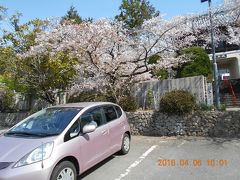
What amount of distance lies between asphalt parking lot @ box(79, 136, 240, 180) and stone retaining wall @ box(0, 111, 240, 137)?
54 cm

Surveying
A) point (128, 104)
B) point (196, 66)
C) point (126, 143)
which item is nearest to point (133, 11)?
point (196, 66)

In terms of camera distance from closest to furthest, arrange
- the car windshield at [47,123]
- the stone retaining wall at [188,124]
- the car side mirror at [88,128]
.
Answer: the car windshield at [47,123] < the car side mirror at [88,128] < the stone retaining wall at [188,124]

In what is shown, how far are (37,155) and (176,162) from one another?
3355 mm

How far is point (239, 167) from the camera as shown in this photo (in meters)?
5.84

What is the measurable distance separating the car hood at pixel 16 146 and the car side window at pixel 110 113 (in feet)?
6.15

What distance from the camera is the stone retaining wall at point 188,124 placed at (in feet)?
29.2

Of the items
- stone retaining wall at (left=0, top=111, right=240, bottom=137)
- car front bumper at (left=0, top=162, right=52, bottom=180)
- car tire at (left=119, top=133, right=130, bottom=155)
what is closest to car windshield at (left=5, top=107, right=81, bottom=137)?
car front bumper at (left=0, top=162, right=52, bottom=180)

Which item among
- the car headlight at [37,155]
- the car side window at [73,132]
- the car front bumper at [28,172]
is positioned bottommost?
the car front bumper at [28,172]

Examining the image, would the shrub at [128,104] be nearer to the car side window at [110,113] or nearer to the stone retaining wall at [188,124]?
the stone retaining wall at [188,124]

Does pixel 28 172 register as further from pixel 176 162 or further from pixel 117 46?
pixel 117 46

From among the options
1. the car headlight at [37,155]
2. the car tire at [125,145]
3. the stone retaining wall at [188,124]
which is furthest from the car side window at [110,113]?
the stone retaining wall at [188,124]

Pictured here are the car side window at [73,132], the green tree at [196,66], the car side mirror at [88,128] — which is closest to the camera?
the car side window at [73,132]

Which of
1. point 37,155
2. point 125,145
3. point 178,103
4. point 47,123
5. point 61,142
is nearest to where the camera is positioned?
point 37,155

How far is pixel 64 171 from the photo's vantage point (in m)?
4.67
